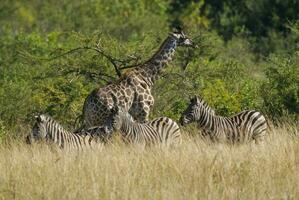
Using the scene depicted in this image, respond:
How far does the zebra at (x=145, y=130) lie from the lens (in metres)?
14.2

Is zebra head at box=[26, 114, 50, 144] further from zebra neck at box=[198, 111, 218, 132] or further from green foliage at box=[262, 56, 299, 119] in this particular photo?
green foliage at box=[262, 56, 299, 119]

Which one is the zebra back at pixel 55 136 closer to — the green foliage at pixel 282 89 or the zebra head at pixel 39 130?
the zebra head at pixel 39 130

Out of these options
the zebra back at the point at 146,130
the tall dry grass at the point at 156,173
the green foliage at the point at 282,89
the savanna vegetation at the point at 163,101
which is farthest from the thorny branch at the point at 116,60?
the tall dry grass at the point at 156,173

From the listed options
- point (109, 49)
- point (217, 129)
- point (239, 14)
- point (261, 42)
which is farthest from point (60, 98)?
point (239, 14)

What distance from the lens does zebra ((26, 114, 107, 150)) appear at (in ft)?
44.9

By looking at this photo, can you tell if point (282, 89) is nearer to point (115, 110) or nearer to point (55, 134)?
point (115, 110)

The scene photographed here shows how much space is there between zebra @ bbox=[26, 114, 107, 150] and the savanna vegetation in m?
0.33

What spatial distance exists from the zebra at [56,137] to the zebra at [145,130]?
0.51 meters

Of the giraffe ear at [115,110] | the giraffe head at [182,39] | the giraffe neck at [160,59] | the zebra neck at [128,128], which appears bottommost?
the zebra neck at [128,128]

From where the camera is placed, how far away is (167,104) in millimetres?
18203

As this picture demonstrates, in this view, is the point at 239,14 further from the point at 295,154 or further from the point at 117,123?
the point at 295,154

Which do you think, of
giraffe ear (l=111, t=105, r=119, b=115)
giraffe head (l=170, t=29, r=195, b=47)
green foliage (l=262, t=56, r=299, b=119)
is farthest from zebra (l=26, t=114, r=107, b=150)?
green foliage (l=262, t=56, r=299, b=119)

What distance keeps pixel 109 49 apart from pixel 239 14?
1957cm

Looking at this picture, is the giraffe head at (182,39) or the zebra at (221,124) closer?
the zebra at (221,124)
